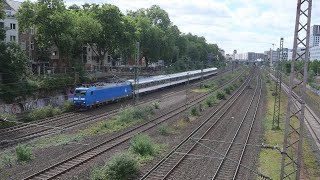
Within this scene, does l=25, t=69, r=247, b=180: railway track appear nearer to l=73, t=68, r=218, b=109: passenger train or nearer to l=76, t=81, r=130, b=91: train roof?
l=73, t=68, r=218, b=109: passenger train

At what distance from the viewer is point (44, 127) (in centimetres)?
3400

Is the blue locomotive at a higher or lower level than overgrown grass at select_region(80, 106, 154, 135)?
higher

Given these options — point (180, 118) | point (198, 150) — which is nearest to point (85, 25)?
point (180, 118)

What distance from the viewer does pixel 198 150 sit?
26.3 metres

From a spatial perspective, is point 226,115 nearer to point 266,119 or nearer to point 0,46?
point 266,119

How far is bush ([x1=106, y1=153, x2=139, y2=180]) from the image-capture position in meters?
18.9

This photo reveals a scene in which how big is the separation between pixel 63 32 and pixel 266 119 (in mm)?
29869

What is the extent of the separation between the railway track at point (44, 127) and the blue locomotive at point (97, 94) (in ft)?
7.51

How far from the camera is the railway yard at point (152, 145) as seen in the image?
2066 cm

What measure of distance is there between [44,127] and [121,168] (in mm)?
17016

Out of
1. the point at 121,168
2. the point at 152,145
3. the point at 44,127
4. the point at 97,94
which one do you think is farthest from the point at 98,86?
the point at 121,168

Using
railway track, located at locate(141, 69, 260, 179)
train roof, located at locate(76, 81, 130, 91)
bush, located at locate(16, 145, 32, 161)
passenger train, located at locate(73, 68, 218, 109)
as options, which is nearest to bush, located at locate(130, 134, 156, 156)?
railway track, located at locate(141, 69, 260, 179)

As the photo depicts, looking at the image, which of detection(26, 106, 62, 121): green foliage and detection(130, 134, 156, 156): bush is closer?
detection(130, 134, 156, 156): bush

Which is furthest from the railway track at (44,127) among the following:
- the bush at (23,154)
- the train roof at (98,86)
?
the train roof at (98,86)
